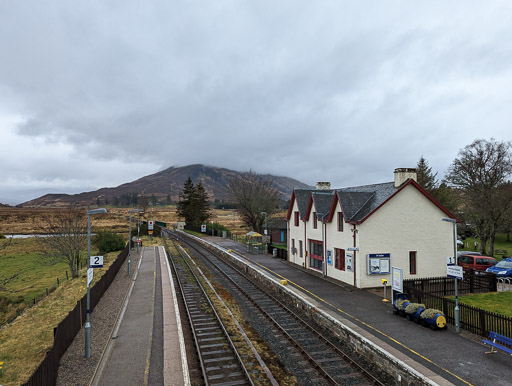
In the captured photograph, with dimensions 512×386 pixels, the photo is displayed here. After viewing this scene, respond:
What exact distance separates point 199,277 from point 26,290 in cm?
1663

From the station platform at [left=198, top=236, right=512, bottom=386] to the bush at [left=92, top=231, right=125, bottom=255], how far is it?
39.1 meters

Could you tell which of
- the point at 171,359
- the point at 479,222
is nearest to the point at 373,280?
the point at 171,359

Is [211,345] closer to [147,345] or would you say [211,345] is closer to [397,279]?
[147,345]

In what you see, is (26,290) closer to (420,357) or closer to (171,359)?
(171,359)

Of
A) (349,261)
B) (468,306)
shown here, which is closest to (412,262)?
(349,261)

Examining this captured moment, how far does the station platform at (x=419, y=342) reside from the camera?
11.8 metres

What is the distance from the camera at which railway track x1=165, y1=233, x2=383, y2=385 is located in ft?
41.5

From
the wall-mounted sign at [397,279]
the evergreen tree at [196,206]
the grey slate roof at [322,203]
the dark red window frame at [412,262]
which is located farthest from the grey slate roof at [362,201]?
the evergreen tree at [196,206]

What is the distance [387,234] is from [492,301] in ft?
25.5

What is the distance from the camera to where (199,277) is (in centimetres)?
3186

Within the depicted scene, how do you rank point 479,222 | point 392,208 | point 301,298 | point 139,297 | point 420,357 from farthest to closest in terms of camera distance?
point 479,222 → point 392,208 → point 139,297 → point 301,298 → point 420,357

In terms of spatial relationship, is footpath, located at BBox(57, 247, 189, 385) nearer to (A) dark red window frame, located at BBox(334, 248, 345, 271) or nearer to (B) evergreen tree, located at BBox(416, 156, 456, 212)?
(A) dark red window frame, located at BBox(334, 248, 345, 271)

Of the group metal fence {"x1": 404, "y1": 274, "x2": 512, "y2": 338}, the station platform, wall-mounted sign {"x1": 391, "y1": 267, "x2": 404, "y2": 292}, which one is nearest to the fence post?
metal fence {"x1": 404, "y1": 274, "x2": 512, "y2": 338}

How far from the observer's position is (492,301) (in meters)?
21.4
